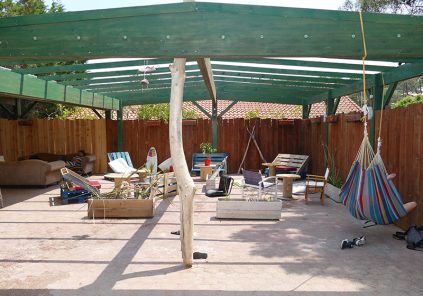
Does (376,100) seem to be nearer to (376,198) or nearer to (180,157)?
(376,198)

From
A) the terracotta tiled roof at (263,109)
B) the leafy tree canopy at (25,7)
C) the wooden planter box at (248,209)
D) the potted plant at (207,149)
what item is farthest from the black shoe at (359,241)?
the terracotta tiled roof at (263,109)

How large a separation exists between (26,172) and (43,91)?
2286 mm

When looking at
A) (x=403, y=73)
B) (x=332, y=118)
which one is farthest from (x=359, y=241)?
(x=332, y=118)

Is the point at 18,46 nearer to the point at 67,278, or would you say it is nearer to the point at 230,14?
the point at 230,14

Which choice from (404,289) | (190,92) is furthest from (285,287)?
(190,92)

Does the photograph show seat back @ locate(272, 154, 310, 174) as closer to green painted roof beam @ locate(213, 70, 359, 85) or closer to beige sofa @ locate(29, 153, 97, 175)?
green painted roof beam @ locate(213, 70, 359, 85)

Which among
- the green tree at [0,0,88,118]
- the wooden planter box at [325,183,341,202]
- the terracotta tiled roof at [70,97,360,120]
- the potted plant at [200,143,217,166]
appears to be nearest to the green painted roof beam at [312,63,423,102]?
the wooden planter box at [325,183,341,202]

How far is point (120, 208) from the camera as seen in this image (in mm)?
5887

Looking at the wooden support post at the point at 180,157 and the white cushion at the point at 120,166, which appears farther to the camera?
the white cushion at the point at 120,166

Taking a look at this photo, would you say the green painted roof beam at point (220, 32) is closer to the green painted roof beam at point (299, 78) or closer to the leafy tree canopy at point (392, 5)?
the green painted roof beam at point (299, 78)

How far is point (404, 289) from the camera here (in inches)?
128

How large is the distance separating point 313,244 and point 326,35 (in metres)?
2.57

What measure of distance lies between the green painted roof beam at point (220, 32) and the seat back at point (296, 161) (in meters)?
6.70

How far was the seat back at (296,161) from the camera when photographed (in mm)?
9922
